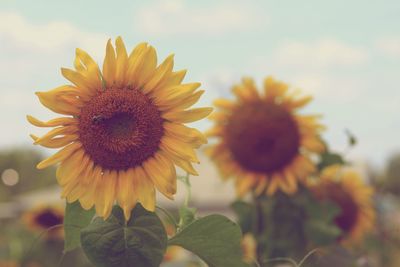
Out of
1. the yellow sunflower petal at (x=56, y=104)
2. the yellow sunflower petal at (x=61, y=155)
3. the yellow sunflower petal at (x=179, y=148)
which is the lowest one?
the yellow sunflower petal at (x=61, y=155)

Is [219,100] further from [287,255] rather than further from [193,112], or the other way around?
[193,112]

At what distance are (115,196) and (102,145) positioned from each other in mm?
114

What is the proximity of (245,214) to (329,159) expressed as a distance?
16.5 inches

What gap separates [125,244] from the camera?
106 cm

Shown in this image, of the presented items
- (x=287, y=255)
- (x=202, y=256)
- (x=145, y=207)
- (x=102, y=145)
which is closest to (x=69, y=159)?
(x=102, y=145)

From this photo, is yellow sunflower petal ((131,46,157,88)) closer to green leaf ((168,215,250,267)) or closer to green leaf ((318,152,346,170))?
green leaf ((168,215,250,267))

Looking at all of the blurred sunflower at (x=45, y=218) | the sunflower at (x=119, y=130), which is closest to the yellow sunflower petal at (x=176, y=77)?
the sunflower at (x=119, y=130)

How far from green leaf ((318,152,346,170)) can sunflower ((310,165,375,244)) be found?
270 millimetres

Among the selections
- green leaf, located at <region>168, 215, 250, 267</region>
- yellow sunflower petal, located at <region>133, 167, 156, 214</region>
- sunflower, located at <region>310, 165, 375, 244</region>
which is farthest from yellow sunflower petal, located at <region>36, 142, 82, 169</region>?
sunflower, located at <region>310, 165, 375, 244</region>

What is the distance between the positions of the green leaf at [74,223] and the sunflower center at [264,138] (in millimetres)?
1986

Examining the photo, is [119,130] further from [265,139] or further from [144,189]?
[265,139]

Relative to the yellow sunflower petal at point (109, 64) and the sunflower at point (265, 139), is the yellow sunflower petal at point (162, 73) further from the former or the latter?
the sunflower at point (265, 139)

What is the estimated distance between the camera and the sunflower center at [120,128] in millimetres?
1215

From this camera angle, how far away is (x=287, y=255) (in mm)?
3021
